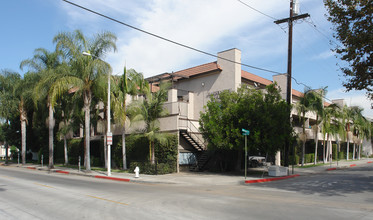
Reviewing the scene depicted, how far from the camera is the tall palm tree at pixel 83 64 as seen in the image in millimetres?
23438

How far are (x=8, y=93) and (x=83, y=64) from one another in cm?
1593

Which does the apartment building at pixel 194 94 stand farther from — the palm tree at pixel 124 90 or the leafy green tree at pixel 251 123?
the palm tree at pixel 124 90

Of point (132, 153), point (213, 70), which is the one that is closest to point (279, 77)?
point (213, 70)

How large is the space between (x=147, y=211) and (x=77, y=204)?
2.72 m

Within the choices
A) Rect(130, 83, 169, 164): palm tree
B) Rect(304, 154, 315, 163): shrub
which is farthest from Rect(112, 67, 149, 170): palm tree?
Rect(304, 154, 315, 163): shrub

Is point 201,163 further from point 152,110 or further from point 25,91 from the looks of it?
point 25,91

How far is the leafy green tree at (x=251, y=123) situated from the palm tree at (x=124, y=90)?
18.8 feet

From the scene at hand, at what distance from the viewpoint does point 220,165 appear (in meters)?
25.4

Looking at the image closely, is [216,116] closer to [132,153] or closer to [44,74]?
[132,153]

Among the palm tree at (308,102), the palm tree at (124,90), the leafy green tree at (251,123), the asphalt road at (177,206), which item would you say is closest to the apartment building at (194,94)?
the palm tree at (308,102)

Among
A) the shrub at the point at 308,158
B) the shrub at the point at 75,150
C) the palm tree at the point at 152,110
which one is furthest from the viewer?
the shrub at the point at 308,158

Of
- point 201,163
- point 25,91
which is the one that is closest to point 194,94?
point 201,163

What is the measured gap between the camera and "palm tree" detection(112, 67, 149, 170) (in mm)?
23078

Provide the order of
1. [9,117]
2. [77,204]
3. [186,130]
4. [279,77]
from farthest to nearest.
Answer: [9,117] < [279,77] < [186,130] < [77,204]
